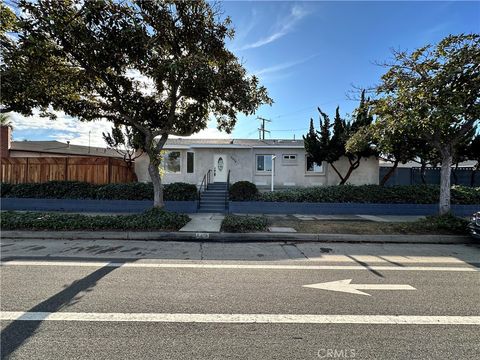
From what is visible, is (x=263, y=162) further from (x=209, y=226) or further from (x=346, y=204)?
(x=209, y=226)

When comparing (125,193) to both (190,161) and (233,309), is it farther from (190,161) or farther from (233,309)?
(233,309)

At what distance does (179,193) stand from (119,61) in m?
6.07

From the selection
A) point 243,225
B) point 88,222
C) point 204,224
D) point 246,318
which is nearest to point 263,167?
point 204,224

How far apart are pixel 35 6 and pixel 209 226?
310 inches

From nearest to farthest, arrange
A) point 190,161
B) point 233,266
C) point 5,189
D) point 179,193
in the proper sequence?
point 233,266 < point 179,193 < point 5,189 < point 190,161

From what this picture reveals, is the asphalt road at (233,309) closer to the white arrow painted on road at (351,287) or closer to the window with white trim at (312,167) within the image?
the white arrow painted on road at (351,287)

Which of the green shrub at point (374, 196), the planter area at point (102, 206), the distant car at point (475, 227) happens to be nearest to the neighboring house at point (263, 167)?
the green shrub at point (374, 196)

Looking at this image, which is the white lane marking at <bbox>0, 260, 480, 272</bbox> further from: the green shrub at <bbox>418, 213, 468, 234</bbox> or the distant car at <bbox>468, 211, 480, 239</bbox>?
the green shrub at <bbox>418, 213, 468, 234</bbox>

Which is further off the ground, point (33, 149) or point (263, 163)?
point (33, 149)

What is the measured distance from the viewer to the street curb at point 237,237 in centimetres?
830

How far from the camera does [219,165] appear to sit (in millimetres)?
18625

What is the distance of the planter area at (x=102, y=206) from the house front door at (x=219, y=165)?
231 inches

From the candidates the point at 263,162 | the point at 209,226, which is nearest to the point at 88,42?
the point at 209,226

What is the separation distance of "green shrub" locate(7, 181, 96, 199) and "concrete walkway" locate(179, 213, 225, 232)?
567cm
